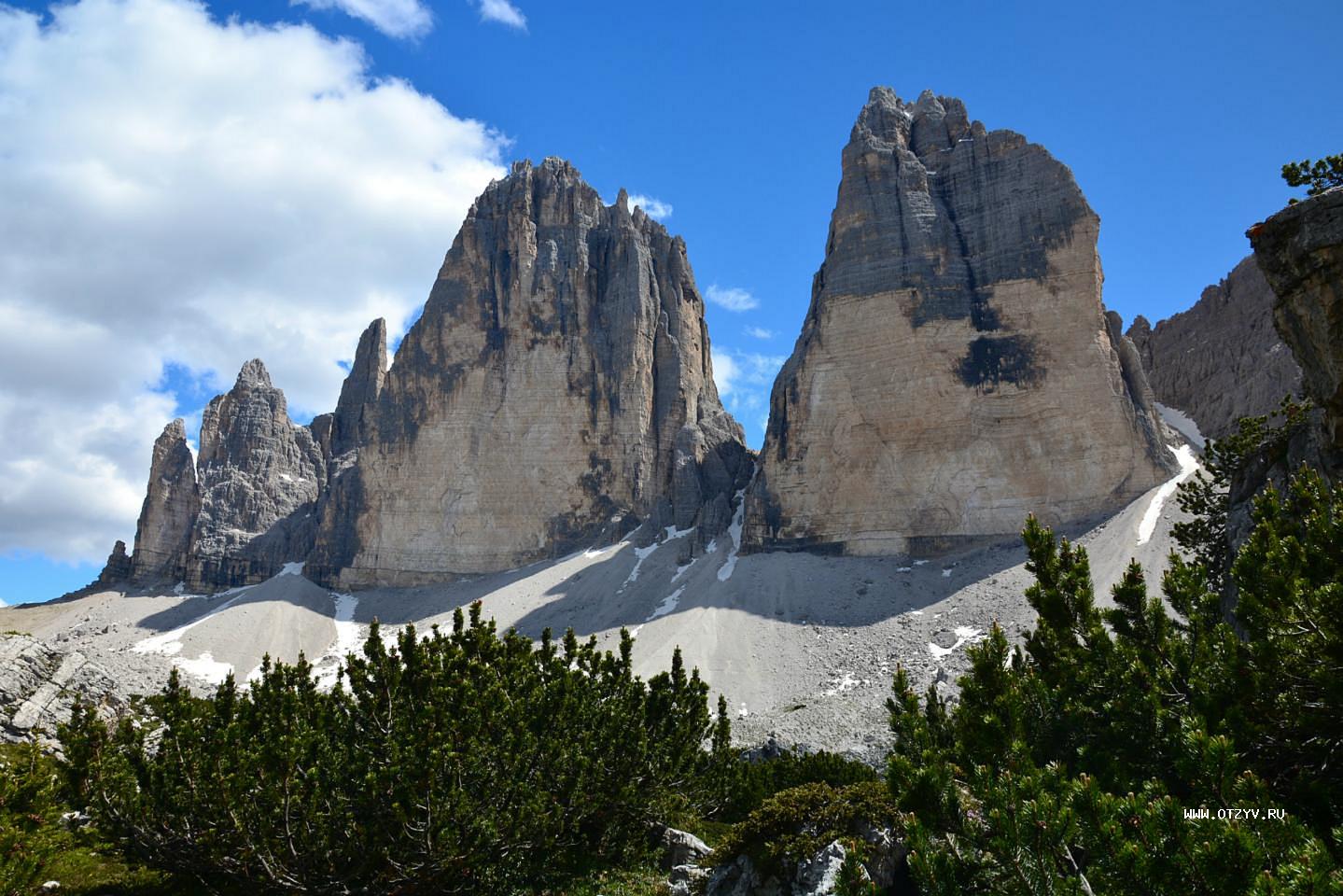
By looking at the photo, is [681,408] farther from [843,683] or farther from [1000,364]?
[843,683]

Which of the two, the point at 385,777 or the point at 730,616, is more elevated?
the point at 385,777

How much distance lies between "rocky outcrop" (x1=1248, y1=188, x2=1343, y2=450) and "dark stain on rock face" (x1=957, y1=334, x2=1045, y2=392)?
2088 inches

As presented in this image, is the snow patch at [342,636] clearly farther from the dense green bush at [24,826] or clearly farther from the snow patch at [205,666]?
the dense green bush at [24,826]

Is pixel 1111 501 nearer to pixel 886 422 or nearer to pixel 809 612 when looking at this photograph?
pixel 886 422

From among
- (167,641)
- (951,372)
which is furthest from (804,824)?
(167,641)

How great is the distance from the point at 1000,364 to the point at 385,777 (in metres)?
62.2

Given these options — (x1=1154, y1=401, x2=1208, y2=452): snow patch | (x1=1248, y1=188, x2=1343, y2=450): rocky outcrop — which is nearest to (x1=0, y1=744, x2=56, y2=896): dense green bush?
(x1=1248, y1=188, x2=1343, y2=450): rocky outcrop

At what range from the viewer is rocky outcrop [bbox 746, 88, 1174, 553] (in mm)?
62938

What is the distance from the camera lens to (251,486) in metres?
102

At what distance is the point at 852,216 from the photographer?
243 ft

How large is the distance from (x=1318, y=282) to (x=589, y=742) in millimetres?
13992

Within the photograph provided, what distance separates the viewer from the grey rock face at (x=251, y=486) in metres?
93.9

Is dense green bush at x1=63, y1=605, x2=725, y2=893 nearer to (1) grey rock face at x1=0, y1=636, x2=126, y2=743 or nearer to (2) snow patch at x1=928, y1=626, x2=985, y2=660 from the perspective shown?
(1) grey rock face at x1=0, y1=636, x2=126, y2=743

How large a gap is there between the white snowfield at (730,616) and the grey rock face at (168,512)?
854 centimetres
